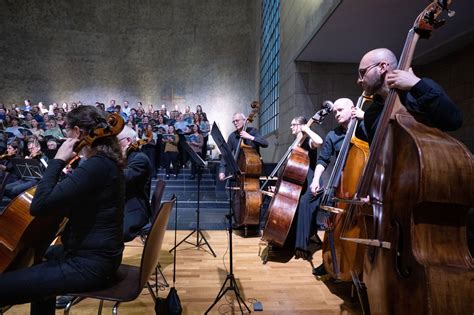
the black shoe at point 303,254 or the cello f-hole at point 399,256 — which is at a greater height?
the cello f-hole at point 399,256

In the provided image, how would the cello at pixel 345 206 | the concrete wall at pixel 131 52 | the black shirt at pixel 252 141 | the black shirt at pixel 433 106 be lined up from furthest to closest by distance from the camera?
the concrete wall at pixel 131 52 → the black shirt at pixel 252 141 → the cello at pixel 345 206 → the black shirt at pixel 433 106

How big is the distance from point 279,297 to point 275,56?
252 inches

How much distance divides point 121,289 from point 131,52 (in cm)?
1378

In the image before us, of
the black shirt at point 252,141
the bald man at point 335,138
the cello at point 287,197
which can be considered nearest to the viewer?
the bald man at point 335,138

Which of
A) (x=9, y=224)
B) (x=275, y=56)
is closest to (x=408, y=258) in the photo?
(x=9, y=224)

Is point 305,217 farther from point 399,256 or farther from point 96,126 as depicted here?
point 96,126

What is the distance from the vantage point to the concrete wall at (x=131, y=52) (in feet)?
42.6

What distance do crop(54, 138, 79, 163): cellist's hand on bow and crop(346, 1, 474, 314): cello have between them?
1408 millimetres

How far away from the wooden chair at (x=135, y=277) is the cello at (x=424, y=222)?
101cm

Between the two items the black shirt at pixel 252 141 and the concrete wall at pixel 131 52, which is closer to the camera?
the black shirt at pixel 252 141

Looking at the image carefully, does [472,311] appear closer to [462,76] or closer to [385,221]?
[385,221]

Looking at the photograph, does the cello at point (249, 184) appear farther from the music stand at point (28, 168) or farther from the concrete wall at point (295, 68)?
the music stand at point (28, 168)

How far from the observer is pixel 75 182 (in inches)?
52.0

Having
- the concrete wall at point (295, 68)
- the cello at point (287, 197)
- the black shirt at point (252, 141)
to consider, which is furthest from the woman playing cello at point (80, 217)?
the concrete wall at point (295, 68)
